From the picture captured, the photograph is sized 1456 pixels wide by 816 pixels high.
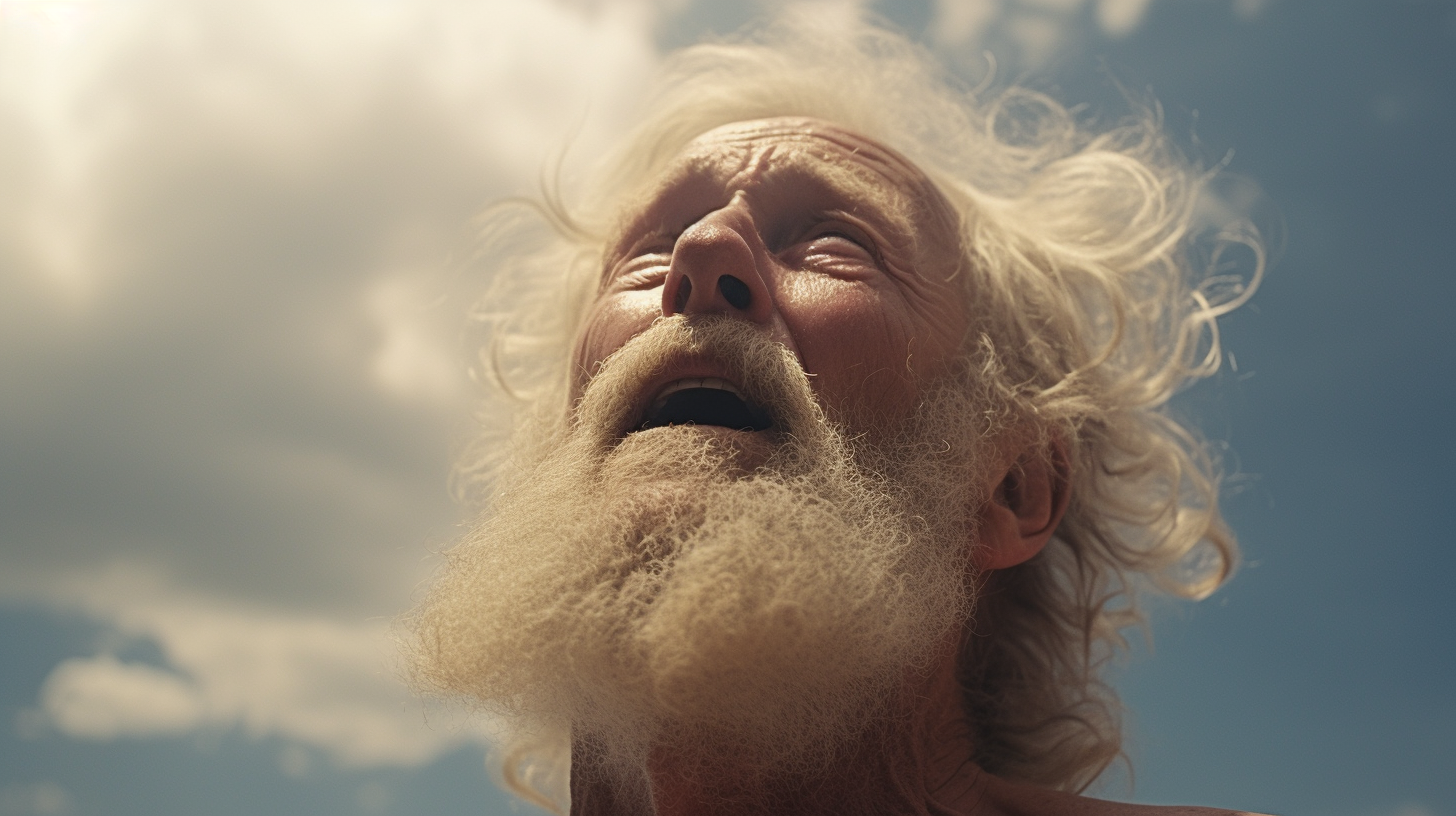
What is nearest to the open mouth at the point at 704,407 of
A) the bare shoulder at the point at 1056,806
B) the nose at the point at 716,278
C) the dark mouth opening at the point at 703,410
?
the dark mouth opening at the point at 703,410

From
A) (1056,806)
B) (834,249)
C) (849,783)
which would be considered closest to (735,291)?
(834,249)

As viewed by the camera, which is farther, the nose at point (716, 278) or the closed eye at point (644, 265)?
the closed eye at point (644, 265)

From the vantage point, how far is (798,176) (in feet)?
9.57

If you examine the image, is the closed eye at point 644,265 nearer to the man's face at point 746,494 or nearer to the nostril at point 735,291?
the man's face at point 746,494

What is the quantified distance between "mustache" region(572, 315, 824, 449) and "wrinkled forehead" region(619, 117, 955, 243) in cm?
54

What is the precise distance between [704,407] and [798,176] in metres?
0.76

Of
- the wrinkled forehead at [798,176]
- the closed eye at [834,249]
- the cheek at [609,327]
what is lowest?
the cheek at [609,327]

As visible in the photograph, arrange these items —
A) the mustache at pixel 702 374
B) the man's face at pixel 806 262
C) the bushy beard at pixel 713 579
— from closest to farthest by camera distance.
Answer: the bushy beard at pixel 713 579, the mustache at pixel 702 374, the man's face at pixel 806 262

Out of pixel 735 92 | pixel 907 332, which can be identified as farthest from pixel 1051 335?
pixel 735 92

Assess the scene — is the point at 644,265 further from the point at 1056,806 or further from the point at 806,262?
the point at 1056,806

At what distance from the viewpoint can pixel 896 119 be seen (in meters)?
3.84

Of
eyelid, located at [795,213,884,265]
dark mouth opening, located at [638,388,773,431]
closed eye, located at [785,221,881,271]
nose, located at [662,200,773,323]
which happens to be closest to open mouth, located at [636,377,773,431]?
dark mouth opening, located at [638,388,773,431]

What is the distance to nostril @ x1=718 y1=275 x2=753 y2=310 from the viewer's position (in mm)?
2564

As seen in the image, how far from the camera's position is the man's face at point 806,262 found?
256 centimetres
